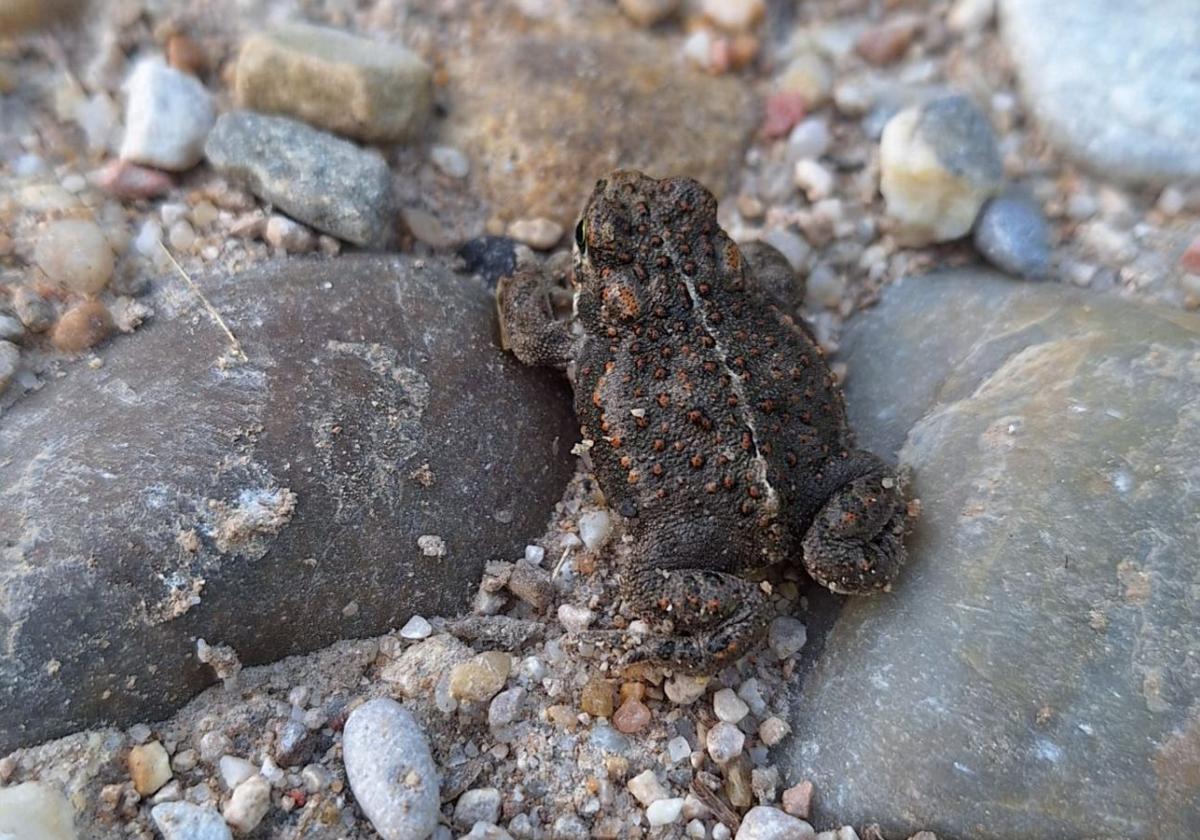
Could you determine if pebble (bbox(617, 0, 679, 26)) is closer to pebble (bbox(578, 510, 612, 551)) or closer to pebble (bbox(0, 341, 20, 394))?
Result: pebble (bbox(578, 510, 612, 551))

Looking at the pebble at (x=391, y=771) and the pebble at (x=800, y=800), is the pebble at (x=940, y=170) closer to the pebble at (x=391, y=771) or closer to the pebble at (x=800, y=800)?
the pebble at (x=800, y=800)

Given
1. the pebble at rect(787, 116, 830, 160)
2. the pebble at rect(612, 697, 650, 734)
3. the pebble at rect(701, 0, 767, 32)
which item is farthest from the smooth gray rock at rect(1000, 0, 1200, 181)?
the pebble at rect(612, 697, 650, 734)

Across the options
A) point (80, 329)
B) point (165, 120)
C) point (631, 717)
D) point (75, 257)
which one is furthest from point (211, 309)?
point (631, 717)

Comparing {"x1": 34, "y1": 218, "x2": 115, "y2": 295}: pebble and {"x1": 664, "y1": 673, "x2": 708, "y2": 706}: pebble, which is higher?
{"x1": 34, "y1": 218, "x2": 115, "y2": 295}: pebble

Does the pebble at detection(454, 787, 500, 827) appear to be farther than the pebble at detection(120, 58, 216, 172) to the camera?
No

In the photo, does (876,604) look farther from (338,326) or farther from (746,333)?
(338,326)

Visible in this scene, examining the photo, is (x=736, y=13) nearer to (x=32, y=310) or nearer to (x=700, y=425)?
(x=700, y=425)

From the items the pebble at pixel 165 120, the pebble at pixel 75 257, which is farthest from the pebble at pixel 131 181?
the pebble at pixel 75 257
